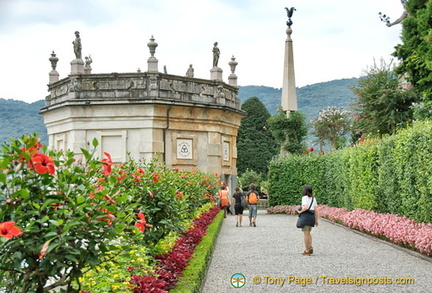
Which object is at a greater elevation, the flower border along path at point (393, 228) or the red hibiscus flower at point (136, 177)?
the red hibiscus flower at point (136, 177)

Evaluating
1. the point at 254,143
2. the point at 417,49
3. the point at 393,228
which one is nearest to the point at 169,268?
the point at 393,228

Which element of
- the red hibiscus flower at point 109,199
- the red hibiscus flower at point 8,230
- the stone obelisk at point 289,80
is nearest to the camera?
the red hibiscus flower at point 8,230

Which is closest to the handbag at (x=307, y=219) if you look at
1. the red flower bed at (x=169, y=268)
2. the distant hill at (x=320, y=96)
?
the red flower bed at (x=169, y=268)

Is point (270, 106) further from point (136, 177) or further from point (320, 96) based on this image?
point (136, 177)

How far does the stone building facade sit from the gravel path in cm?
987

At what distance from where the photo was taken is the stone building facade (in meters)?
26.9

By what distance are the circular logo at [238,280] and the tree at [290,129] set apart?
80.6 feet

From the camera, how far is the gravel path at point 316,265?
9.88m

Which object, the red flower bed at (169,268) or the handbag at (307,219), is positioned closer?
the red flower bed at (169,268)

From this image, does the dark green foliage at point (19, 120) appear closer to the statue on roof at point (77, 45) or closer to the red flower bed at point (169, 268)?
the statue on roof at point (77, 45)

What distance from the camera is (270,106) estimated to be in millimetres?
191250

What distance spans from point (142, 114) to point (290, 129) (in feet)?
35.6

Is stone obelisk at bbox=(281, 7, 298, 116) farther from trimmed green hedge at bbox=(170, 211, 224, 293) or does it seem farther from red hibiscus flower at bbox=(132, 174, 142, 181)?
red hibiscus flower at bbox=(132, 174, 142, 181)

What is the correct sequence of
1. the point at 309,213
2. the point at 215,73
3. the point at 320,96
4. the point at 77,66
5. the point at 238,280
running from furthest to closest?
1. the point at 320,96
2. the point at 215,73
3. the point at 77,66
4. the point at 309,213
5. the point at 238,280
